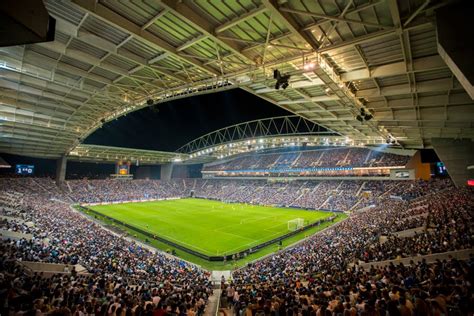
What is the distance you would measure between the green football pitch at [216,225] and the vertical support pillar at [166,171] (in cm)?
3094

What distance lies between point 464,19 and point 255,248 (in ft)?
73.8

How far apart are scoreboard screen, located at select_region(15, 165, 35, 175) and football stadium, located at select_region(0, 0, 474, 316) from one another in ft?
39.6

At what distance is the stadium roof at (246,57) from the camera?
8.23 metres

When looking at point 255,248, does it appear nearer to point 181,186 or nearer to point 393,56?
point 393,56

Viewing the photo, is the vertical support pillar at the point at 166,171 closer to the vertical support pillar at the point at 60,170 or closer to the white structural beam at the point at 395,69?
the vertical support pillar at the point at 60,170

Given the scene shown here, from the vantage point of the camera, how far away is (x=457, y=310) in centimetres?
557

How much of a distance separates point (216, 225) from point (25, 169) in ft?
162

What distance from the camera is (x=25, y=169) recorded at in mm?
54688

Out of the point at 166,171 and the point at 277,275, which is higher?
the point at 166,171

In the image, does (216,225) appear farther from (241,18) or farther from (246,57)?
(241,18)

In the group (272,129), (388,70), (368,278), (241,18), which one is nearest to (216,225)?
(368,278)

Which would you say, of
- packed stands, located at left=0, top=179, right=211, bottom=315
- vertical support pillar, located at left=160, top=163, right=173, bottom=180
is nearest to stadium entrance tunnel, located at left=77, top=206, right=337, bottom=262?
packed stands, located at left=0, top=179, right=211, bottom=315

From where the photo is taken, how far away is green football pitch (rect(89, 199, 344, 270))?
26.5 meters

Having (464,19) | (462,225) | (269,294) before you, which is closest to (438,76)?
(464,19)
